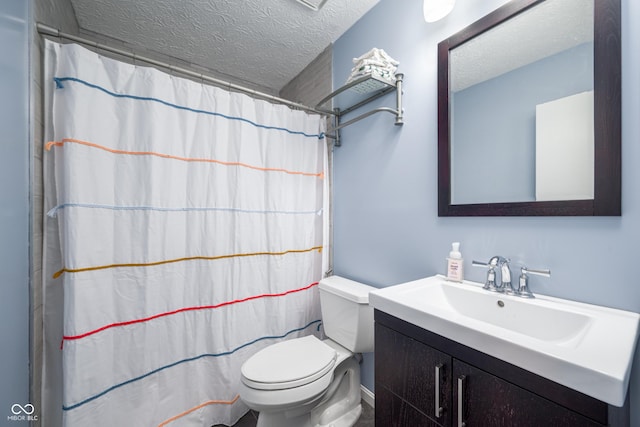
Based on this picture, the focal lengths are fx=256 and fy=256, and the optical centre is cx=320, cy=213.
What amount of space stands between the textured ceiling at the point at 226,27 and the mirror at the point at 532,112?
0.81 metres

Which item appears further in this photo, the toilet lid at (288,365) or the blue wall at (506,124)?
the toilet lid at (288,365)

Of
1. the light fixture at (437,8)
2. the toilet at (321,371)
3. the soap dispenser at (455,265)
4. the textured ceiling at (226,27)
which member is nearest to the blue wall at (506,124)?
the soap dispenser at (455,265)

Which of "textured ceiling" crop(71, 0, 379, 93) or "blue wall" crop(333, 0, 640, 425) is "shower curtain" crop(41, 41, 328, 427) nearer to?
"blue wall" crop(333, 0, 640, 425)

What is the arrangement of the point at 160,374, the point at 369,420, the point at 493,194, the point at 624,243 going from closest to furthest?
the point at 624,243, the point at 493,194, the point at 160,374, the point at 369,420

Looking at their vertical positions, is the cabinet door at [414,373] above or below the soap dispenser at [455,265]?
below

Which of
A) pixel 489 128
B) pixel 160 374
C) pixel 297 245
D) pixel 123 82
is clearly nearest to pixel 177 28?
pixel 123 82

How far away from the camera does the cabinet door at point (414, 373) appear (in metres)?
0.76

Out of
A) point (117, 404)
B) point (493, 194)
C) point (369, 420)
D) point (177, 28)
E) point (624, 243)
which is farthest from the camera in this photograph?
point (177, 28)

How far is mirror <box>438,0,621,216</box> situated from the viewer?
787 mm

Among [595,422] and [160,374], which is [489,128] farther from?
[160,374]

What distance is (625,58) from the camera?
757 millimetres

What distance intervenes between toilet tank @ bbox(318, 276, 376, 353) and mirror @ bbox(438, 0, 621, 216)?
0.64m

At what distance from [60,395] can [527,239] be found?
79.3 inches

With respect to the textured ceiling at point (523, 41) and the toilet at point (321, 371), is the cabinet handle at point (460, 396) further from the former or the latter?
the textured ceiling at point (523, 41)
